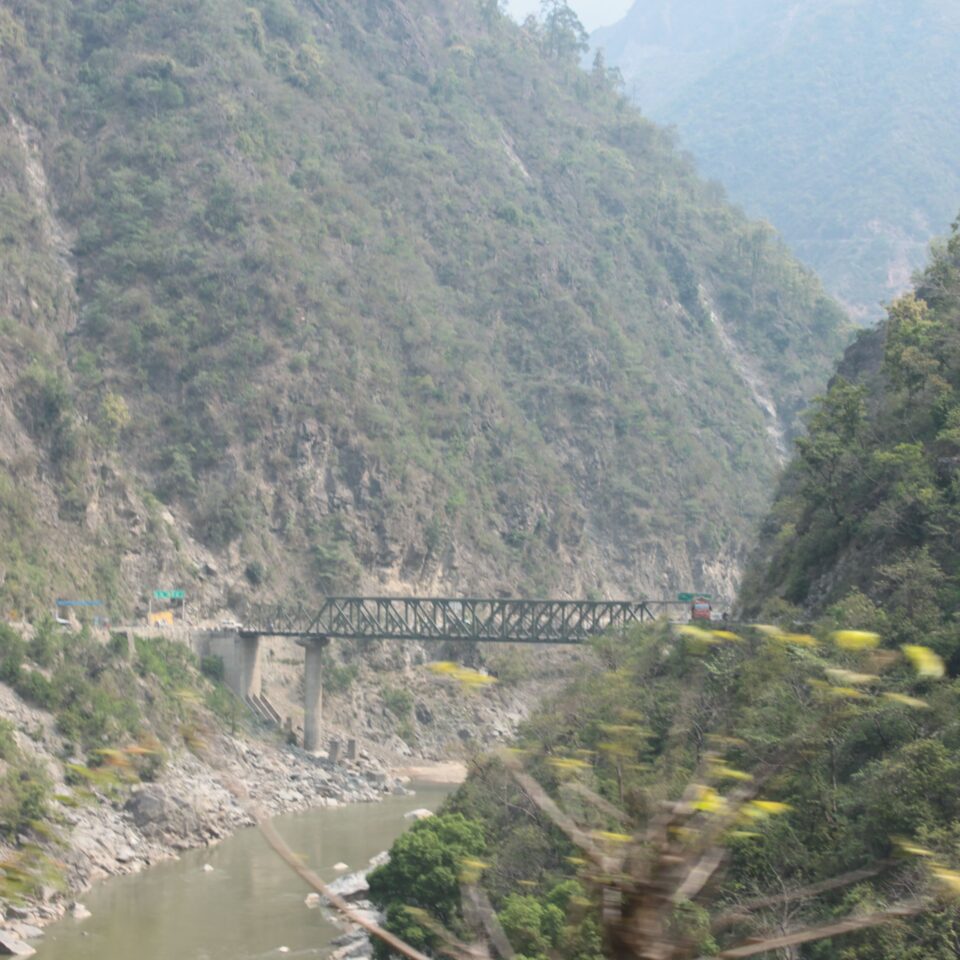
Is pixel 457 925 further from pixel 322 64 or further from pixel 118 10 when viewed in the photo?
pixel 322 64

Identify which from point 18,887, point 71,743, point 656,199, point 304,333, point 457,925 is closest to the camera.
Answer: point 18,887

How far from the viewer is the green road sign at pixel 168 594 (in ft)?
234

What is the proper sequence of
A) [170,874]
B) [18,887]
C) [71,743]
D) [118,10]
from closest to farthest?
[18,887]
[170,874]
[71,743]
[118,10]

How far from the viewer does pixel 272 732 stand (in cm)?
7056

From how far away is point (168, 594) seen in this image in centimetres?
7162

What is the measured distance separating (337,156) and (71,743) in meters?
66.3

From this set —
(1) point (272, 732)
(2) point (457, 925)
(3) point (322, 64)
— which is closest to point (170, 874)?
(2) point (457, 925)

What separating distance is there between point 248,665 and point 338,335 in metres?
27.5

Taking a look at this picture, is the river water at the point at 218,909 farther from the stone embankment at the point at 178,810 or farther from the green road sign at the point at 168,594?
the green road sign at the point at 168,594

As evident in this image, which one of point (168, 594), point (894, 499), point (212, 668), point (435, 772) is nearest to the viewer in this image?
point (894, 499)

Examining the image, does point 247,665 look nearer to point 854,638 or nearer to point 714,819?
point 714,819

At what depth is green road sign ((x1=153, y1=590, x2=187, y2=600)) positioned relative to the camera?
234 ft

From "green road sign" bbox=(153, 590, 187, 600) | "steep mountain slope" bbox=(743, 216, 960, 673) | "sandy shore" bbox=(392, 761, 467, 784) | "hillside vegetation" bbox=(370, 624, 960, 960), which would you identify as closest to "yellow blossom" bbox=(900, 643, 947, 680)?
"hillside vegetation" bbox=(370, 624, 960, 960)

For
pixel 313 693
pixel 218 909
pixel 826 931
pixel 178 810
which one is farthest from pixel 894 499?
pixel 313 693
